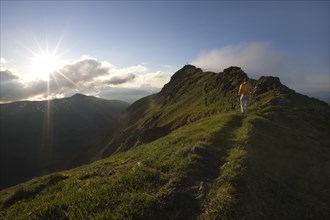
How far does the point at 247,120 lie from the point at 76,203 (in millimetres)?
20418

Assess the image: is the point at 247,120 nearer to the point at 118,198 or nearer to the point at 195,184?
the point at 195,184

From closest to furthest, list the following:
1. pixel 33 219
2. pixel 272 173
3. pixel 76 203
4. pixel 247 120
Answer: pixel 33 219 < pixel 76 203 < pixel 272 173 < pixel 247 120

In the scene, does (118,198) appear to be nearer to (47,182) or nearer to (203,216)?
(203,216)

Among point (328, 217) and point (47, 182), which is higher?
point (47, 182)

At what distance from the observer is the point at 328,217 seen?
48.3ft

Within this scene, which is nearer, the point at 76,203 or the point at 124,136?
the point at 76,203

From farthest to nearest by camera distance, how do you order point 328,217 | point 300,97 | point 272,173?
point 300,97, point 272,173, point 328,217

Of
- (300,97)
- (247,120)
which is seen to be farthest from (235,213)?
(300,97)

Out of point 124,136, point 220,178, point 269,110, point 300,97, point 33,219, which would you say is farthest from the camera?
point 124,136

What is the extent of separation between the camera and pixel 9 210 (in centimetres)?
1534

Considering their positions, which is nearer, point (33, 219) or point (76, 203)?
point (33, 219)

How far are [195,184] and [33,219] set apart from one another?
7.27m

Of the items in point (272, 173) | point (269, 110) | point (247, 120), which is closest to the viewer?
point (272, 173)

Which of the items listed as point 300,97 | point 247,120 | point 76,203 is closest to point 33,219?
point 76,203
